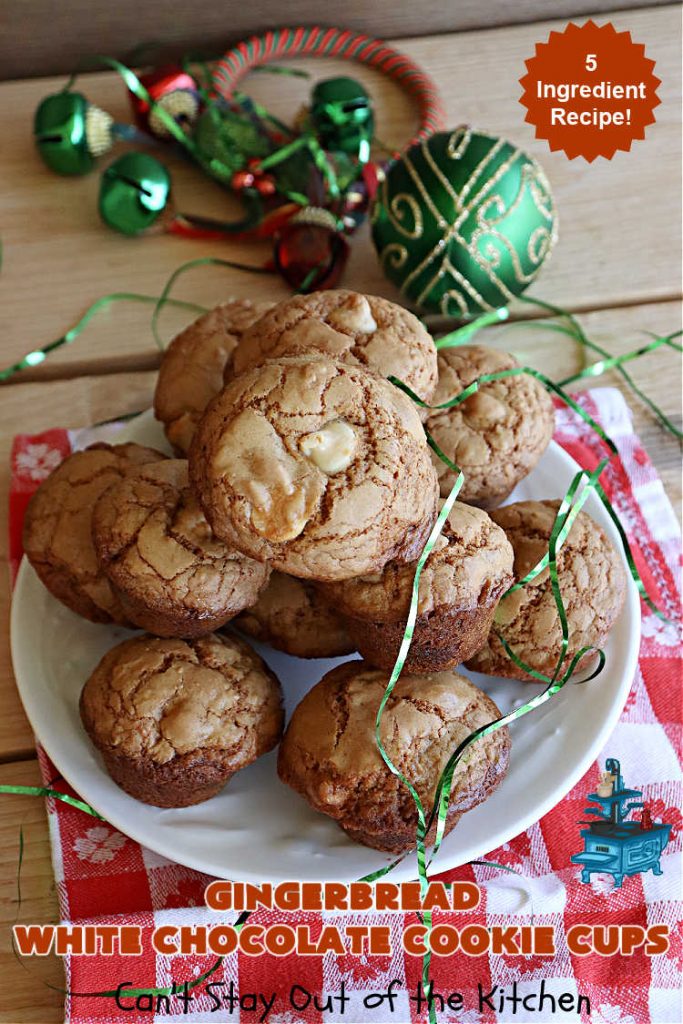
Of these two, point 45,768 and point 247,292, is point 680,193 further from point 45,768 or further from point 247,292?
point 45,768

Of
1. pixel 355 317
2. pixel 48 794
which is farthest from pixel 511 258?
pixel 48 794

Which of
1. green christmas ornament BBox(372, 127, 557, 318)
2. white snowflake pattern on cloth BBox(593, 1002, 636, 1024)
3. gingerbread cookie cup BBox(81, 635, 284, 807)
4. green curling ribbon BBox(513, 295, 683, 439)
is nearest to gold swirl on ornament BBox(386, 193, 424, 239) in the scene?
green christmas ornament BBox(372, 127, 557, 318)

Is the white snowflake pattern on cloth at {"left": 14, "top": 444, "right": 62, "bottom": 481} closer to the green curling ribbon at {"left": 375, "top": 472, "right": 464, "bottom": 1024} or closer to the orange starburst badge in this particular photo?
the green curling ribbon at {"left": 375, "top": 472, "right": 464, "bottom": 1024}

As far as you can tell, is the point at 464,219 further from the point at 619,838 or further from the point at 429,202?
the point at 619,838

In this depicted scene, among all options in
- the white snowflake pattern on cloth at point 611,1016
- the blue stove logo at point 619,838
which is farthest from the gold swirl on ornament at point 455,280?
the white snowflake pattern on cloth at point 611,1016

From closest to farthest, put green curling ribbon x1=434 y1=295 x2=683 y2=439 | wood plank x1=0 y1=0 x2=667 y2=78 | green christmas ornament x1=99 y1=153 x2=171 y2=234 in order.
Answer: green curling ribbon x1=434 y1=295 x2=683 y2=439 → green christmas ornament x1=99 y1=153 x2=171 y2=234 → wood plank x1=0 y1=0 x2=667 y2=78

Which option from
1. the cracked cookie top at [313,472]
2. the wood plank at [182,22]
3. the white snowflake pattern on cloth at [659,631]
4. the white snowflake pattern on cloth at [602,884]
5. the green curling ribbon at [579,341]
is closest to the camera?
the cracked cookie top at [313,472]

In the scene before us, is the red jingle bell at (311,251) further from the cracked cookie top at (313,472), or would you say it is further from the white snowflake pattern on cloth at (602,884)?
the white snowflake pattern on cloth at (602,884)
